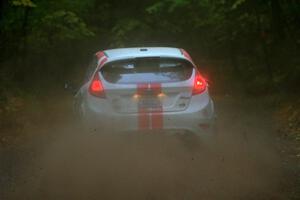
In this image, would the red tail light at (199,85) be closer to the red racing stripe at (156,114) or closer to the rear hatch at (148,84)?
the rear hatch at (148,84)

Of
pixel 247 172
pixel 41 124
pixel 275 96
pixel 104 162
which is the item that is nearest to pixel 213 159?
pixel 247 172

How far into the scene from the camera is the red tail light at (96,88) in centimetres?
931

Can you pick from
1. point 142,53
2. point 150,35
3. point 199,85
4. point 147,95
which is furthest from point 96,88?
point 150,35

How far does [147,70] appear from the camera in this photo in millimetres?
9453

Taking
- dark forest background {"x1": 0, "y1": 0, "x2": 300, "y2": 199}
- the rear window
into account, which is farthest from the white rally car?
dark forest background {"x1": 0, "y1": 0, "x2": 300, "y2": 199}

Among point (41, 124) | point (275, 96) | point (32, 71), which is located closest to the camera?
point (41, 124)

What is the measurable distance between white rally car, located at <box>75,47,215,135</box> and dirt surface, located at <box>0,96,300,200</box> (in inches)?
8.6

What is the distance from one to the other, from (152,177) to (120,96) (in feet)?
4.36

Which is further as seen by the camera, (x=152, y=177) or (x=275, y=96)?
(x=275, y=96)

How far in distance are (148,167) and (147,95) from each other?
1.00 metres

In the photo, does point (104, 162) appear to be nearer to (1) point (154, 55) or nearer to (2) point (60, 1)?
(1) point (154, 55)

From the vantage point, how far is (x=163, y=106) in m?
9.26

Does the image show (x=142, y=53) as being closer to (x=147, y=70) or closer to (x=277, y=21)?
(x=147, y=70)

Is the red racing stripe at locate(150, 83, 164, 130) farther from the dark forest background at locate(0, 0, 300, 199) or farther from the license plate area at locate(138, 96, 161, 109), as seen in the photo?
the dark forest background at locate(0, 0, 300, 199)
